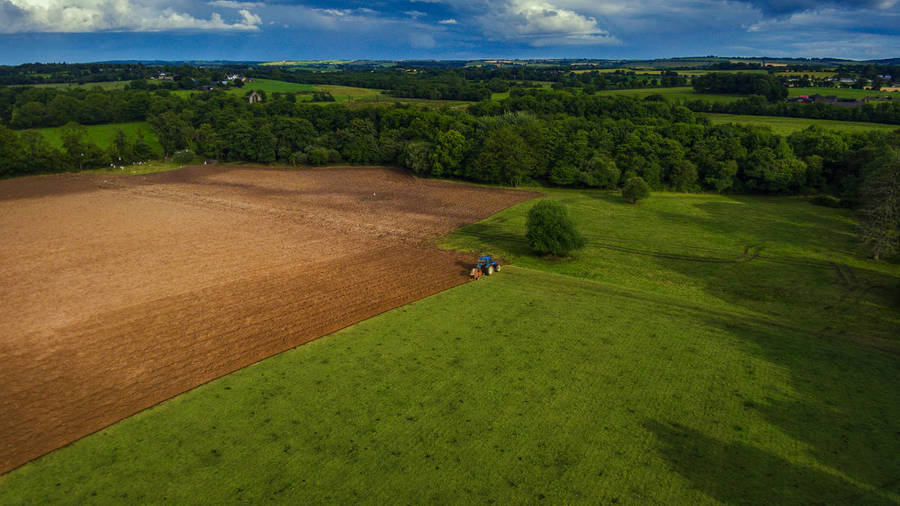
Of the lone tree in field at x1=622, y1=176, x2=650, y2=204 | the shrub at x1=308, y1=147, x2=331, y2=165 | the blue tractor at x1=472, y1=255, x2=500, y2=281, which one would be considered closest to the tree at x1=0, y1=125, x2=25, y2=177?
the shrub at x1=308, y1=147, x2=331, y2=165

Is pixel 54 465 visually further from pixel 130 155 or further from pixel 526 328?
pixel 130 155

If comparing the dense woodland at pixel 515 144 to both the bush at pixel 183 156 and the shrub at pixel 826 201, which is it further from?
the bush at pixel 183 156

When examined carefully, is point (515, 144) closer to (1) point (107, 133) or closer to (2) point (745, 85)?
(2) point (745, 85)

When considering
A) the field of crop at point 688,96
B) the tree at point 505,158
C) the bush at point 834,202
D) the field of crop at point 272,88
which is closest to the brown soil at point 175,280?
the tree at point 505,158

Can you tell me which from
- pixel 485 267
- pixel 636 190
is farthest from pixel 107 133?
pixel 636 190

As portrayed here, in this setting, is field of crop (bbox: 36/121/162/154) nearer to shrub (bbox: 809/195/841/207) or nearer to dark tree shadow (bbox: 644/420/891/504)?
dark tree shadow (bbox: 644/420/891/504)

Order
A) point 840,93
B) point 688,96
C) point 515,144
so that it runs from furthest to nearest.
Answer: point 688,96, point 840,93, point 515,144
